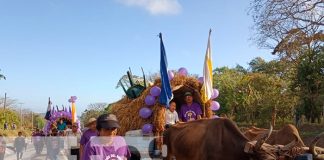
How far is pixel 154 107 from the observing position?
9.88m

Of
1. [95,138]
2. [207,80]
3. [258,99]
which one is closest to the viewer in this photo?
[95,138]

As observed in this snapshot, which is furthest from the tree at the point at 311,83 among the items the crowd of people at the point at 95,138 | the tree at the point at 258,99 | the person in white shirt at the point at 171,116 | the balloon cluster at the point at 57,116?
the person in white shirt at the point at 171,116

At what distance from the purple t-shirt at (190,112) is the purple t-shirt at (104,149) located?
20.7ft

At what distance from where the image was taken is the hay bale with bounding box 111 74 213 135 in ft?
32.3

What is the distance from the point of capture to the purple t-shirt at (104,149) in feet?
13.9

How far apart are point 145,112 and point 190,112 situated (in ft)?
4.60

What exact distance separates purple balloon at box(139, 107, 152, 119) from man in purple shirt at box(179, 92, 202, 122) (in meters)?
1.18

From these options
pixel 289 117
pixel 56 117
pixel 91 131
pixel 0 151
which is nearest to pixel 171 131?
pixel 91 131

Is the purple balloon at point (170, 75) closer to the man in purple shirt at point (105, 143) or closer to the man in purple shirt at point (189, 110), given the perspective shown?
the man in purple shirt at point (189, 110)

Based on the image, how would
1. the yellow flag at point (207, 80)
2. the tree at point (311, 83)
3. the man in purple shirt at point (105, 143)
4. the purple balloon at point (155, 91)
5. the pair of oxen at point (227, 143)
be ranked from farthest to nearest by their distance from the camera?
1. the tree at point (311, 83)
2. the yellow flag at point (207, 80)
3. the purple balloon at point (155, 91)
4. the pair of oxen at point (227, 143)
5. the man in purple shirt at point (105, 143)

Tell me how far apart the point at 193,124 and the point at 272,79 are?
2903cm

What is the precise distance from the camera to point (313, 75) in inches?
973

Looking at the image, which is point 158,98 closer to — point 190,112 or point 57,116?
point 190,112

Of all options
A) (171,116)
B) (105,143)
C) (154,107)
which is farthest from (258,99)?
(105,143)
